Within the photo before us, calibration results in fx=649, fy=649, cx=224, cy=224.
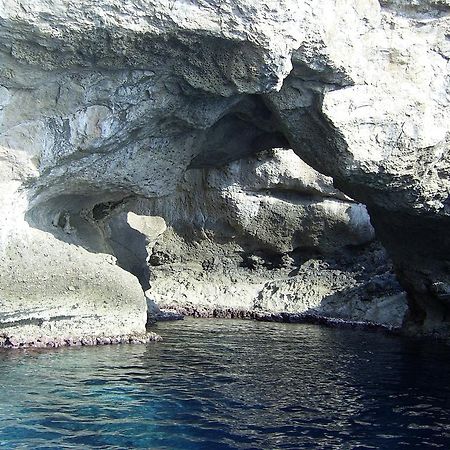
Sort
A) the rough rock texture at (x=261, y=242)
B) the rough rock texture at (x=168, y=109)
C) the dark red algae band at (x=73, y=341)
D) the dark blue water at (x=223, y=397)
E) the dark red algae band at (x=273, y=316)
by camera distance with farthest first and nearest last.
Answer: the rough rock texture at (x=261, y=242)
the dark red algae band at (x=273, y=316)
the dark red algae band at (x=73, y=341)
the rough rock texture at (x=168, y=109)
the dark blue water at (x=223, y=397)

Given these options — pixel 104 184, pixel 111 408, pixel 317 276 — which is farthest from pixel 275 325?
pixel 111 408

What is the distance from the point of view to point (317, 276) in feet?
117

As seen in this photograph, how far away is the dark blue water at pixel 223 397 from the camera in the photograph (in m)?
12.2

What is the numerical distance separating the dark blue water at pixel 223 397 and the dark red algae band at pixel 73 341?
73 cm

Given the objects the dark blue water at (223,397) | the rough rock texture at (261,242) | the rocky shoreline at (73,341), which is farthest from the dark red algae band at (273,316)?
the rocky shoreline at (73,341)

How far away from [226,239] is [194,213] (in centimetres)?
230

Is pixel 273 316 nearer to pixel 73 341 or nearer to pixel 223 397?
pixel 73 341

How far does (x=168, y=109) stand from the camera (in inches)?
774

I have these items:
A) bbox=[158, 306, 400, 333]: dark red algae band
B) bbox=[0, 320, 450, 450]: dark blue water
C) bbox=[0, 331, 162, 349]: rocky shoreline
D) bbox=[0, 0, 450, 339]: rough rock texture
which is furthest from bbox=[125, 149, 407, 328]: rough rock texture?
bbox=[0, 320, 450, 450]: dark blue water

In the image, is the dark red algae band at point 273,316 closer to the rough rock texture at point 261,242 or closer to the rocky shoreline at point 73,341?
the rough rock texture at point 261,242

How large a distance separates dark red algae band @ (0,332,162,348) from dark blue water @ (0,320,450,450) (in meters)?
0.73

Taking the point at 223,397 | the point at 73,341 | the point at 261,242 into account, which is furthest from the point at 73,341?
the point at 261,242

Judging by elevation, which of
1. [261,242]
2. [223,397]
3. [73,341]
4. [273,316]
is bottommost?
[223,397]

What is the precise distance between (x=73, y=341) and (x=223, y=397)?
7.35 metres
